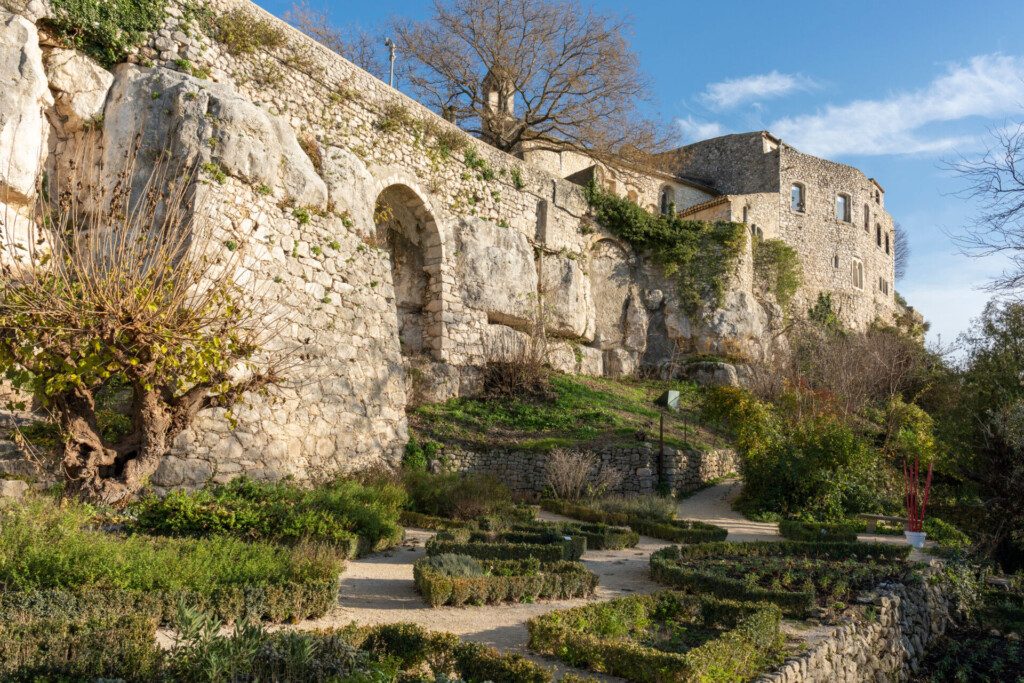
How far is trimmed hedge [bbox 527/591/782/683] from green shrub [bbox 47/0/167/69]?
10784 millimetres

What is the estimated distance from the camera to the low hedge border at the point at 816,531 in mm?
10391

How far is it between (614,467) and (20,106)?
11.4 meters

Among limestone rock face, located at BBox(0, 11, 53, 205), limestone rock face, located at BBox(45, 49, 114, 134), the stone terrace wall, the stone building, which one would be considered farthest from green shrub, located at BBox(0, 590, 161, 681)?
limestone rock face, located at BBox(45, 49, 114, 134)

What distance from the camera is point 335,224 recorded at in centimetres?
1283

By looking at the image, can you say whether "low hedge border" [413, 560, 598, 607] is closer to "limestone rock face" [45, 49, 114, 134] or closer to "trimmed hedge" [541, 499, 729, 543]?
"trimmed hedge" [541, 499, 729, 543]

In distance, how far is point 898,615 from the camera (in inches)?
275

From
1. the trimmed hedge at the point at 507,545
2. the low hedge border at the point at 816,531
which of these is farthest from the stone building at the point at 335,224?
the low hedge border at the point at 816,531

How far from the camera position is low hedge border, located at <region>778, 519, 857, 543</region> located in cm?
1039

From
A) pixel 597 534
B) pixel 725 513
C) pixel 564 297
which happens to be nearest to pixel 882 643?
pixel 597 534

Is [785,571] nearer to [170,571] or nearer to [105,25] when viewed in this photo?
[170,571]

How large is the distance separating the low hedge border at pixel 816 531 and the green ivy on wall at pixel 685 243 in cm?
1244

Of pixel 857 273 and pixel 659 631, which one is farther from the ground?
pixel 857 273

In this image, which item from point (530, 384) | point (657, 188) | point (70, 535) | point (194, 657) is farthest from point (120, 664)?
point (657, 188)

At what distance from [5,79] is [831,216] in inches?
1206
